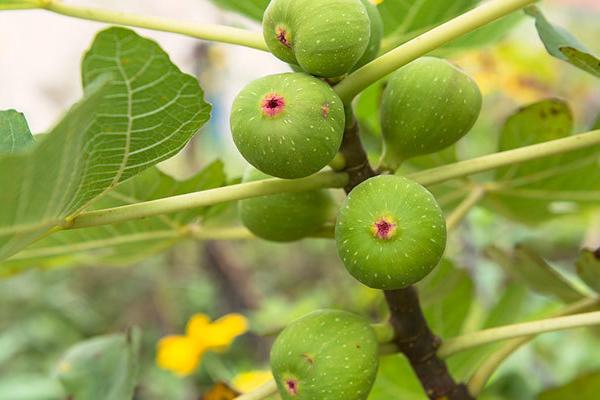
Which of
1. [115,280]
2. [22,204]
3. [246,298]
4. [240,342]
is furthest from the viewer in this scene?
[115,280]

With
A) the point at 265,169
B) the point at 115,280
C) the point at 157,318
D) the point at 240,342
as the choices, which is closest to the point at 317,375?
the point at 265,169

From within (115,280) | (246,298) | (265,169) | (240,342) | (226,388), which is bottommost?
(115,280)

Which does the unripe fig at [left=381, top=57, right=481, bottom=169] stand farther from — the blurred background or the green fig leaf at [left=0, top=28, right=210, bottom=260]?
the blurred background

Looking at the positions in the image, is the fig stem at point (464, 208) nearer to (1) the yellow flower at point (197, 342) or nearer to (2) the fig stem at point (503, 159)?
(2) the fig stem at point (503, 159)

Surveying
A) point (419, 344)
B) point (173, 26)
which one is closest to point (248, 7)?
point (173, 26)

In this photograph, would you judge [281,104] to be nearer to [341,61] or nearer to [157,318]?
[341,61]

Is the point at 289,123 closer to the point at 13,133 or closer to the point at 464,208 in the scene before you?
the point at 13,133

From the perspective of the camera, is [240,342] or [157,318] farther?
[157,318]
